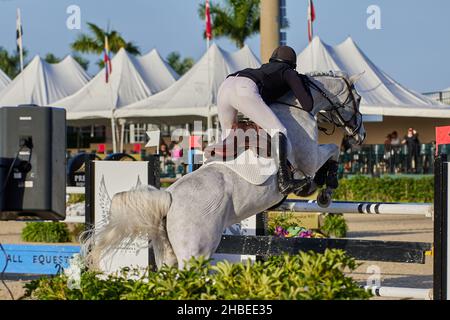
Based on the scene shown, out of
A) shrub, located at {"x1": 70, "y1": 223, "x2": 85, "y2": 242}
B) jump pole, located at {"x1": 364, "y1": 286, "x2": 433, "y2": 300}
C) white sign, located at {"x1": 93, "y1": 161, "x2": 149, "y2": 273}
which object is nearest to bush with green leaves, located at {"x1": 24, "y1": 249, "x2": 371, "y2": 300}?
jump pole, located at {"x1": 364, "y1": 286, "x2": 433, "y2": 300}

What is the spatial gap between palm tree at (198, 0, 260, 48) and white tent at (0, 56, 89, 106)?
10903 mm

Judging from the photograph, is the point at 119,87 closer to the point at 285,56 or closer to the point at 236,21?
the point at 236,21

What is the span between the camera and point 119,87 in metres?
29.7

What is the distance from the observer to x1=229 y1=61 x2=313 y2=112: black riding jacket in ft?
17.8

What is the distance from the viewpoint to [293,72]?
550cm

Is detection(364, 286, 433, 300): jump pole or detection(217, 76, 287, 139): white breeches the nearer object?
detection(217, 76, 287, 139): white breeches

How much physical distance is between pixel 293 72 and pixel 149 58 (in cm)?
2763

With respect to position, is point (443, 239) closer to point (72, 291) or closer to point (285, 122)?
point (285, 122)

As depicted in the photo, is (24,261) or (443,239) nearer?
(443,239)

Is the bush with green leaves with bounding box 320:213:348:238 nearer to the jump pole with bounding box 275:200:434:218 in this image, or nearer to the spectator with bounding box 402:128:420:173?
the jump pole with bounding box 275:200:434:218

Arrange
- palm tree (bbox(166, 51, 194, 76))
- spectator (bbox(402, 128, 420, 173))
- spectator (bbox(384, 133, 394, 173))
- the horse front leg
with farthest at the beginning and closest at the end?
palm tree (bbox(166, 51, 194, 76))
spectator (bbox(384, 133, 394, 173))
spectator (bbox(402, 128, 420, 173))
the horse front leg

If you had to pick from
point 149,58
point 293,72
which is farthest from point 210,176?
point 149,58

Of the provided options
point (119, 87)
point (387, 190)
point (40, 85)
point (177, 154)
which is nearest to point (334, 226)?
point (177, 154)

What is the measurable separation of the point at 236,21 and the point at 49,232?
31.9 m
